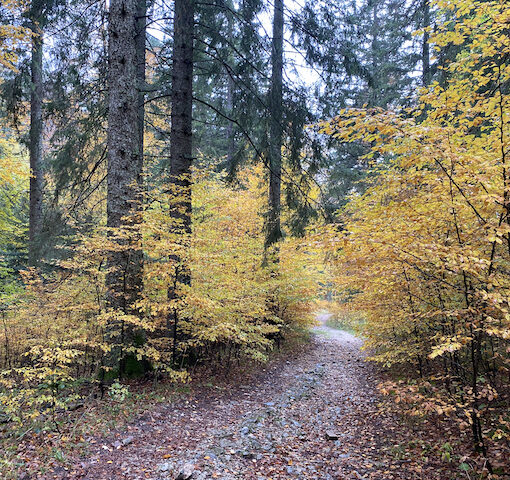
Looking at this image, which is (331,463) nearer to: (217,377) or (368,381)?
(217,377)

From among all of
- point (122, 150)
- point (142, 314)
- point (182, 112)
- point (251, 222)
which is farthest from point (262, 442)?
point (251, 222)

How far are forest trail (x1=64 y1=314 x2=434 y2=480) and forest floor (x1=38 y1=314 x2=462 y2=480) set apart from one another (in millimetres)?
12

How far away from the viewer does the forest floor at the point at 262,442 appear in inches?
147

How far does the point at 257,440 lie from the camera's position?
467cm

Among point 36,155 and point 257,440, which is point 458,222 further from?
point 36,155

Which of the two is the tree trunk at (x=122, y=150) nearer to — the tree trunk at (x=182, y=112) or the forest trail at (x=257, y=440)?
the tree trunk at (x=182, y=112)

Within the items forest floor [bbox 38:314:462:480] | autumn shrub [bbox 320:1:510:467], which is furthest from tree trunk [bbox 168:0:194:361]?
autumn shrub [bbox 320:1:510:467]

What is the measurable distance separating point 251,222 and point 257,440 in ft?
23.0

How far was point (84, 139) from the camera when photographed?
8.05 meters

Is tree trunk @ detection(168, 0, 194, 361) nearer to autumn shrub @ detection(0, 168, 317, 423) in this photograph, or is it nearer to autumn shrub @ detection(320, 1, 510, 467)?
autumn shrub @ detection(0, 168, 317, 423)

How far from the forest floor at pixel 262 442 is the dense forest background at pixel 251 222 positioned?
2.17 feet

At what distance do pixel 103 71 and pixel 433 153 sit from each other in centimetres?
828

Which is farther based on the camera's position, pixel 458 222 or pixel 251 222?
pixel 251 222

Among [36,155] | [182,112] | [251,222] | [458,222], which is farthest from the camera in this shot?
[36,155]
